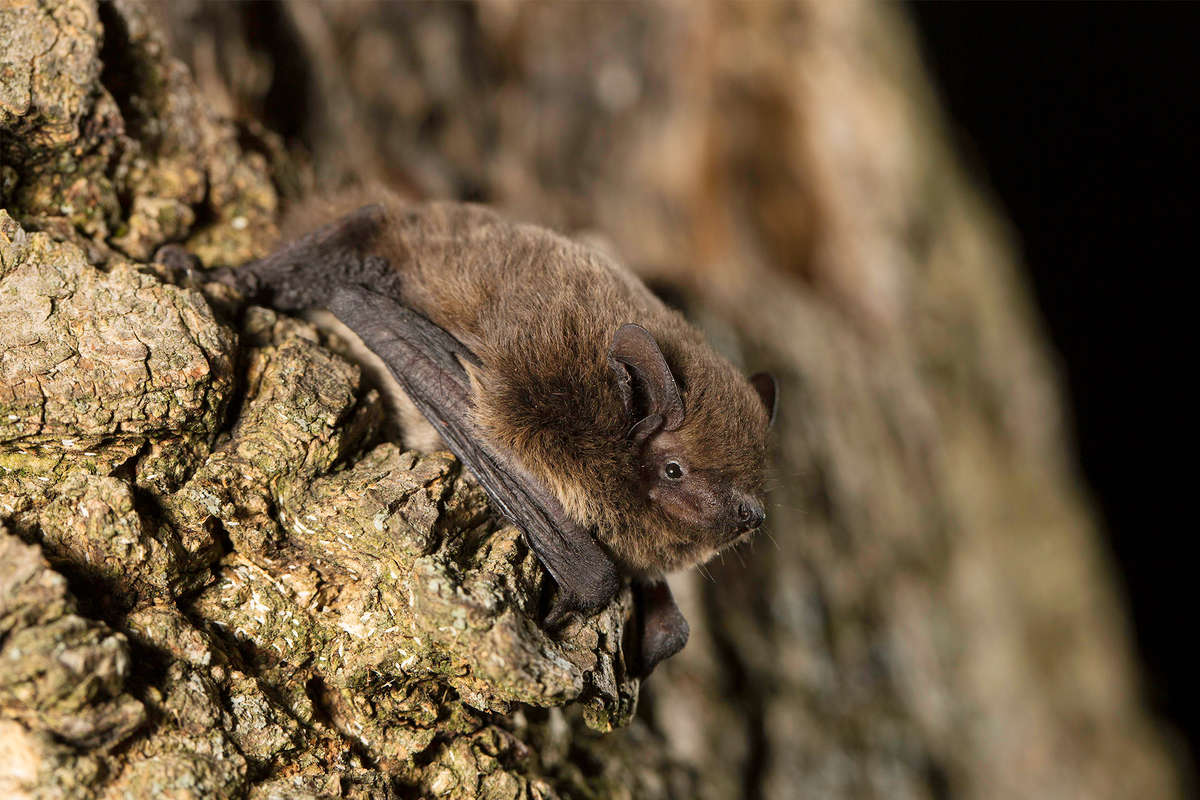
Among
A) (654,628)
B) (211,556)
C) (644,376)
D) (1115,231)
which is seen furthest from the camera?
(1115,231)

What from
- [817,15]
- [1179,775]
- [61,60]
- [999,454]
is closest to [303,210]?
[61,60]

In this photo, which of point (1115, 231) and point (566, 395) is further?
point (1115, 231)

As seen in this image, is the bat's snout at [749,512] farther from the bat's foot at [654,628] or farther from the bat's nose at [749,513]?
the bat's foot at [654,628]

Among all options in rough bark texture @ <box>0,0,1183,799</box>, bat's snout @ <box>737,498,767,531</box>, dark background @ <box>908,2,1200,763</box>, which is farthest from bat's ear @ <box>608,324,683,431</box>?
dark background @ <box>908,2,1200,763</box>

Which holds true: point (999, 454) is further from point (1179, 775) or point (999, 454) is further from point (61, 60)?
point (61, 60)

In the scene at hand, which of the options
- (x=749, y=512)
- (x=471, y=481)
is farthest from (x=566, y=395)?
(x=749, y=512)

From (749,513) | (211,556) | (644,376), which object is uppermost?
(644,376)

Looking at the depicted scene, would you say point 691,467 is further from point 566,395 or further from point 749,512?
point 566,395

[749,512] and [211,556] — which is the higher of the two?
[749,512]
